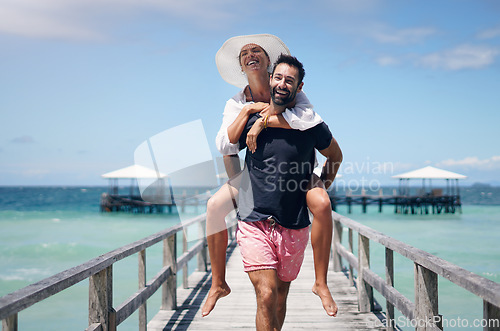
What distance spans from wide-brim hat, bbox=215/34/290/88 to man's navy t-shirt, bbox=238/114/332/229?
1.27ft

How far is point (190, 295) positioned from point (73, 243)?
19.4 m

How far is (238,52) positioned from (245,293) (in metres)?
3.66

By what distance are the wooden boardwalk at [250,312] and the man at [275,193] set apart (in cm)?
212

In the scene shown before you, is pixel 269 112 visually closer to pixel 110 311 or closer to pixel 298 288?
pixel 110 311

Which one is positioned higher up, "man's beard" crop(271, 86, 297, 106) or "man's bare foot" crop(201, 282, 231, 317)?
"man's beard" crop(271, 86, 297, 106)

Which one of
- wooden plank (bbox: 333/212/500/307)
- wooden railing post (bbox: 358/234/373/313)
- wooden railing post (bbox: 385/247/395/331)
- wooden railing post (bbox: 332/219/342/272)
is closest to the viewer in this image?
wooden plank (bbox: 333/212/500/307)

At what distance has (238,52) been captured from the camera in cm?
240

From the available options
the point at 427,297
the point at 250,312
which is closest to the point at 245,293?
the point at 250,312

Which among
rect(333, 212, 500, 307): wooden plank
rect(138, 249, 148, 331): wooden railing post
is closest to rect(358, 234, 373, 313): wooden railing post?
rect(333, 212, 500, 307): wooden plank

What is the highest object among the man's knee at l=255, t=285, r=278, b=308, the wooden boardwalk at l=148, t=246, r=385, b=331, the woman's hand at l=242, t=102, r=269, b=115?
the woman's hand at l=242, t=102, r=269, b=115

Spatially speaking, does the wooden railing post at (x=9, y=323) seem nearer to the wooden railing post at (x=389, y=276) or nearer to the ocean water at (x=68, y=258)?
the ocean water at (x=68, y=258)

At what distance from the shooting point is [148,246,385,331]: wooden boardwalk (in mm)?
4078

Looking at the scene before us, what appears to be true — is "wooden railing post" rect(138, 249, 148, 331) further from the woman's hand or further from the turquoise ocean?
the woman's hand

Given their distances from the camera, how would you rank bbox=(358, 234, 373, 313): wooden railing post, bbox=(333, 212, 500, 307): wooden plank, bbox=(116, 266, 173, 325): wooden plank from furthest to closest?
1. bbox=(358, 234, 373, 313): wooden railing post
2. bbox=(116, 266, 173, 325): wooden plank
3. bbox=(333, 212, 500, 307): wooden plank
